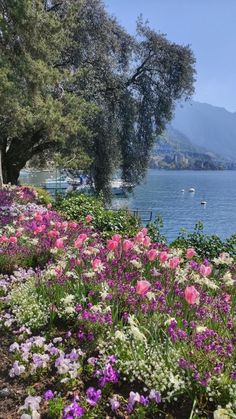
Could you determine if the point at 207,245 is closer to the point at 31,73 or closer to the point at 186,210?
the point at 31,73

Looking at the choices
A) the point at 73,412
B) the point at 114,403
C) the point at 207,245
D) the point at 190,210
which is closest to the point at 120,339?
the point at 114,403

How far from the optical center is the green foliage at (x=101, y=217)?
36.7 ft

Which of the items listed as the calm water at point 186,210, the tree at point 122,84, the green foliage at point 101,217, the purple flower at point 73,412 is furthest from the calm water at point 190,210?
the purple flower at point 73,412

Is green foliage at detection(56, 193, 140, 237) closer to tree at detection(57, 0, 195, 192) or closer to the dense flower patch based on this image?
the dense flower patch

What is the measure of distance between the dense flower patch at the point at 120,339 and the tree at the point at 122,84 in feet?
66.0

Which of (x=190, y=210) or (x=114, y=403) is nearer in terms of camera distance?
(x=114, y=403)

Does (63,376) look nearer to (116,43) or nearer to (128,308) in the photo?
(128,308)

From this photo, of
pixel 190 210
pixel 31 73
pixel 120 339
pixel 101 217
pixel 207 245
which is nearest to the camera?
pixel 120 339

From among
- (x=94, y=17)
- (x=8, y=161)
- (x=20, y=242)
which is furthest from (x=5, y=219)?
(x=94, y=17)

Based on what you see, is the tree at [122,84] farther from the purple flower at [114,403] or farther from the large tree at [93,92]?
the purple flower at [114,403]

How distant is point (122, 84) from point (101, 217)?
17.0 metres

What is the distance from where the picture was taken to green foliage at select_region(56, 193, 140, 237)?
1119cm

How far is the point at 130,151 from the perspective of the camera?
93.4ft

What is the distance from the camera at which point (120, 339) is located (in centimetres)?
383
